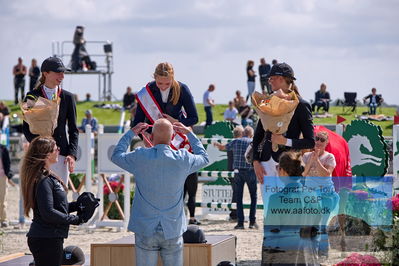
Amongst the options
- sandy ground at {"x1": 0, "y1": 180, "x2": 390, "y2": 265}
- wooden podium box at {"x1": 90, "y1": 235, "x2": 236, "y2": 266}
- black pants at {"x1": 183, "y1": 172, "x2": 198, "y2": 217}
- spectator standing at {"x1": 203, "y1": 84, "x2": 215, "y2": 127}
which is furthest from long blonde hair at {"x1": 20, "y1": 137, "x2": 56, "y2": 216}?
spectator standing at {"x1": 203, "y1": 84, "x2": 215, "y2": 127}

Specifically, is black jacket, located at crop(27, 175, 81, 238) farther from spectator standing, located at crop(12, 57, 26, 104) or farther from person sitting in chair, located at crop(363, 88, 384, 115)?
spectator standing, located at crop(12, 57, 26, 104)

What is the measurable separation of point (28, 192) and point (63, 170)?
1448 millimetres

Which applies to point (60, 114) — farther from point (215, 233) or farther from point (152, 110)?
point (215, 233)

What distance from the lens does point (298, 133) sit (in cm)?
711

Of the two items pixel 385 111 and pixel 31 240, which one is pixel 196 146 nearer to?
pixel 31 240

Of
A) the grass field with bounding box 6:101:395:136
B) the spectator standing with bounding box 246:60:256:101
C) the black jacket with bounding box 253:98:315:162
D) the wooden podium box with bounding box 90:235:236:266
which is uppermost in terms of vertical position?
the spectator standing with bounding box 246:60:256:101

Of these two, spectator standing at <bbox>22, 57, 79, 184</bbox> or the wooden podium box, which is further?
spectator standing at <bbox>22, 57, 79, 184</bbox>

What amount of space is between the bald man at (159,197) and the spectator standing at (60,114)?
1422 millimetres

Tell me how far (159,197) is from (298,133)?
138cm

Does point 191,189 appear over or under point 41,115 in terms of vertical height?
under

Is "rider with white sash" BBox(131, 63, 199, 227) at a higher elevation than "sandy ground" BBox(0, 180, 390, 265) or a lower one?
higher

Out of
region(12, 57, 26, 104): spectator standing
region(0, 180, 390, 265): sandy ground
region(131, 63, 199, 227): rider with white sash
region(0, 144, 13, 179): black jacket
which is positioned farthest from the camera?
region(12, 57, 26, 104): spectator standing

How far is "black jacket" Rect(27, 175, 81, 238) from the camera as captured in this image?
6.20m

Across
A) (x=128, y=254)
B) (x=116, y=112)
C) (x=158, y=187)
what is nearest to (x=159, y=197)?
(x=158, y=187)
